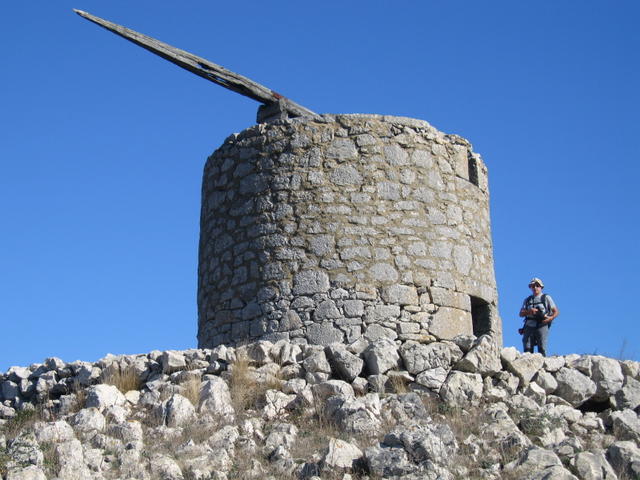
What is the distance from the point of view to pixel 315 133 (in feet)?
34.8

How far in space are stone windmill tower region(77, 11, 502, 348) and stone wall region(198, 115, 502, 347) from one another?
0.01 m

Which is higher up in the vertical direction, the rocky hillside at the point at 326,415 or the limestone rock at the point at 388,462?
the rocky hillside at the point at 326,415

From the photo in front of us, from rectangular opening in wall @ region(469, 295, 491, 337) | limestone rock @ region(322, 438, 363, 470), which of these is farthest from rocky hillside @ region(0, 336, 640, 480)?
rectangular opening in wall @ region(469, 295, 491, 337)

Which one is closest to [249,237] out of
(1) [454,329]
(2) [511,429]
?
(1) [454,329]

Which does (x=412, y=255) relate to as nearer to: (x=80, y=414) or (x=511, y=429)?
(x=511, y=429)

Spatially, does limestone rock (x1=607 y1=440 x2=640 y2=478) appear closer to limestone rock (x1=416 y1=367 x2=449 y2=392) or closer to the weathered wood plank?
limestone rock (x1=416 y1=367 x2=449 y2=392)

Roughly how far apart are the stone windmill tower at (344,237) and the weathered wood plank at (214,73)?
312mm

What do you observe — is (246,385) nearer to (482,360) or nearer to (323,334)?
(323,334)

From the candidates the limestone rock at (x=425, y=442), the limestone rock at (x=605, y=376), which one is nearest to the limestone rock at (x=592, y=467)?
the limestone rock at (x=425, y=442)

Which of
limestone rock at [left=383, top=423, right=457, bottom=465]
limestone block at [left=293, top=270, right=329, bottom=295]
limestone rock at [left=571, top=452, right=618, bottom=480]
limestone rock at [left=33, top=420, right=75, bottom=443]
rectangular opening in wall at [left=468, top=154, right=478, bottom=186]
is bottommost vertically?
limestone rock at [left=571, top=452, right=618, bottom=480]

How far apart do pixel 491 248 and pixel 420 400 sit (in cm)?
378

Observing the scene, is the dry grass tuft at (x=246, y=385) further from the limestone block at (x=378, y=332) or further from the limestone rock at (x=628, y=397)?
the limestone rock at (x=628, y=397)

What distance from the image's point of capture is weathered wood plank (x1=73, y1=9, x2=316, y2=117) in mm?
11453

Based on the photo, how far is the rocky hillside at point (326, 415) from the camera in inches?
265
